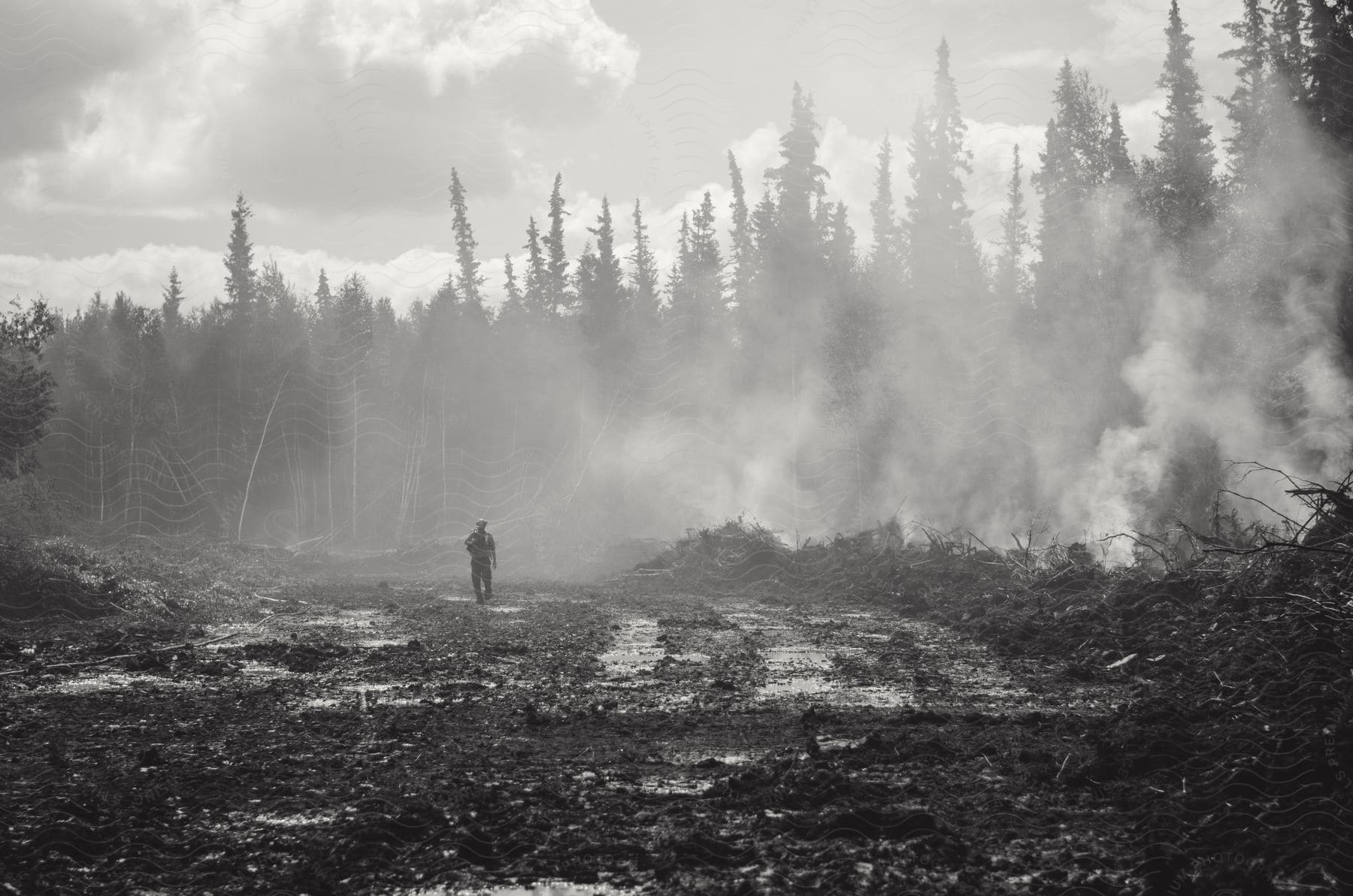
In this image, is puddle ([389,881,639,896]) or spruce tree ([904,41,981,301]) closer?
puddle ([389,881,639,896])

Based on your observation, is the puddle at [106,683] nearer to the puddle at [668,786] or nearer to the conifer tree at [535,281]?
the puddle at [668,786]

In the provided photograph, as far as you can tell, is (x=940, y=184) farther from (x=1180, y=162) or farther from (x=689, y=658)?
(x=689, y=658)

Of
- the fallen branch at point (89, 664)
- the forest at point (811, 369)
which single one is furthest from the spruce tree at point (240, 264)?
the fallen branch at point (89, 664)

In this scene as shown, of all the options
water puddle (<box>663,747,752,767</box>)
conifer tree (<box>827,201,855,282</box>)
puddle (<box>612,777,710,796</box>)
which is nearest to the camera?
puddle (<box>612,777,710,796</box>)

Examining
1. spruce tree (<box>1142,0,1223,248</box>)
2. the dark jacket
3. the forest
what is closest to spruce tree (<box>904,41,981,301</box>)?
the forest

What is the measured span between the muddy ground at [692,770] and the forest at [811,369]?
19.5ft

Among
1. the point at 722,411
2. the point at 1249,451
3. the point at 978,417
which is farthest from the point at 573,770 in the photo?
the point at 722,411

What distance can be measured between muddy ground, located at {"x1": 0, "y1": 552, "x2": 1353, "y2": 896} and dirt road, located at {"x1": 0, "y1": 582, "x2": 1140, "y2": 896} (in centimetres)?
3

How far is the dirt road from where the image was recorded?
171 inches

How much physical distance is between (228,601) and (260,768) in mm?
13465

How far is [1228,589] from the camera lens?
931 cm

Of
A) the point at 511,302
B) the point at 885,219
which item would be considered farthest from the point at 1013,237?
the point at 511,302

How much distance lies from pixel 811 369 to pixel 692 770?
3344 cm

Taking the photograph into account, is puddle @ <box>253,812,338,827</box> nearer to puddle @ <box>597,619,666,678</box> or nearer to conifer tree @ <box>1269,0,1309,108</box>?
puddle @ <box>597,619,666,678</box>
